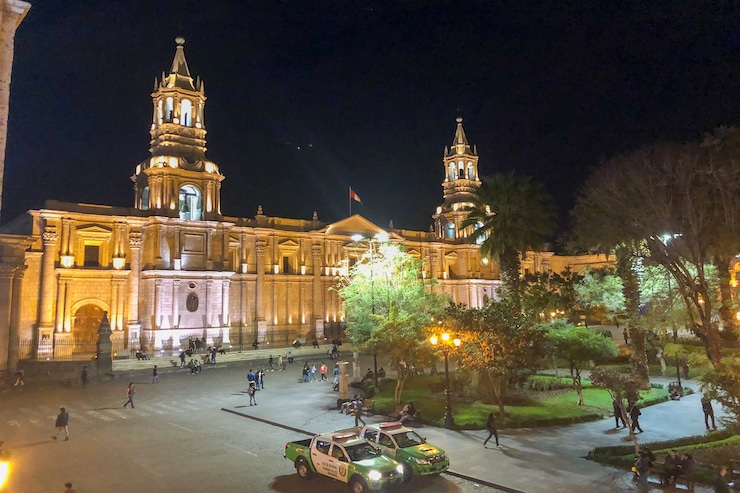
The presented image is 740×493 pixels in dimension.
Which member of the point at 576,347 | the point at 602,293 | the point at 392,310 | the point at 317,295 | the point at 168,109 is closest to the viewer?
the point at 576,347

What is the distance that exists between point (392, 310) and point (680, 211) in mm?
13839

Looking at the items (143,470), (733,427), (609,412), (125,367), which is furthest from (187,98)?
(733,427)

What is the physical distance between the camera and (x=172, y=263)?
44062 millimetres

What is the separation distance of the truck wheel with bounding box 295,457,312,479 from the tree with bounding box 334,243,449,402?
381 inches

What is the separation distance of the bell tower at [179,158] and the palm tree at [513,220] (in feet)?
95.5

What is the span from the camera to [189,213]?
156 feet

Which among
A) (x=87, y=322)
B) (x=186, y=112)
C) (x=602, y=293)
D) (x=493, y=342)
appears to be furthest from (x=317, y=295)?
(x=493, y=342)

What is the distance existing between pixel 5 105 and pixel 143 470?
10.1 metres

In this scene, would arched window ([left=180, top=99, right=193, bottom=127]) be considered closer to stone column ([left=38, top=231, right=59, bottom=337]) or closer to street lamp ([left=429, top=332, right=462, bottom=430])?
stone column ([left=38, top=231, right=59, bottom=337])

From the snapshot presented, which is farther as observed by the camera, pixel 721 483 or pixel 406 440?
pixel 406 440

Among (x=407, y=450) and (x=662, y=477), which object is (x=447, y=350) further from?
(x=662, y=477)

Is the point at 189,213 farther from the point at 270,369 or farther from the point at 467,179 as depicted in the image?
the point at 467,179

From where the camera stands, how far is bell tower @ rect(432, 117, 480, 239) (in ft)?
228

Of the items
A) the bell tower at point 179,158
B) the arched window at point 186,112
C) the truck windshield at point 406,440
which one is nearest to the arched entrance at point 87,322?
the bell tower at point 179,158
